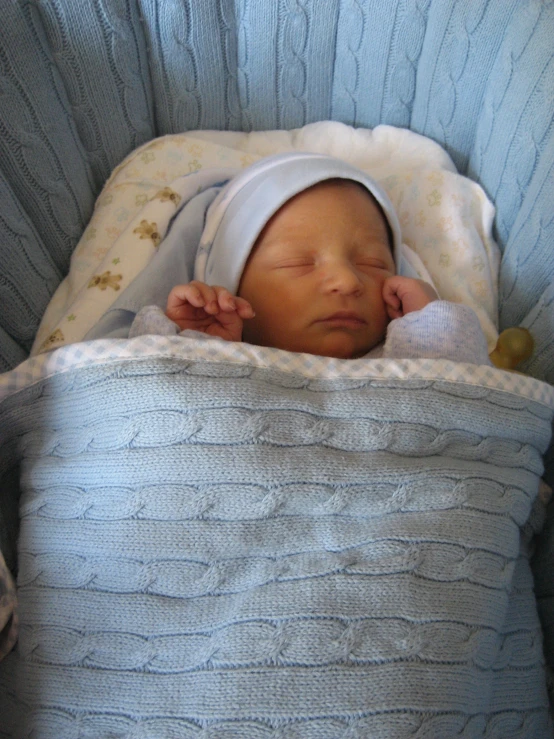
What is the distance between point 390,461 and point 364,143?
87cm

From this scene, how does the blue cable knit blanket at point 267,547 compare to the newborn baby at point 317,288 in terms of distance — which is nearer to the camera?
the blue cable knit blanket at point 267,547

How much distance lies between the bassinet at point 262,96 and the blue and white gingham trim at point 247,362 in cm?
15

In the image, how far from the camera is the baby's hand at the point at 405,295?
1036mm

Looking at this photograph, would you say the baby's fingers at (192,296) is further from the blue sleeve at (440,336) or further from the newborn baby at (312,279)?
the blue sleeve at (440,336)

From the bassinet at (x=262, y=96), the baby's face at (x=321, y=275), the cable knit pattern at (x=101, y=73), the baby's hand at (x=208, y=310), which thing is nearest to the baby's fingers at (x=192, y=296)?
the baby's hand at (x=208, y=310)

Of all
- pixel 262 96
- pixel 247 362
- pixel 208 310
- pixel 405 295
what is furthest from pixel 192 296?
pixel 262 96

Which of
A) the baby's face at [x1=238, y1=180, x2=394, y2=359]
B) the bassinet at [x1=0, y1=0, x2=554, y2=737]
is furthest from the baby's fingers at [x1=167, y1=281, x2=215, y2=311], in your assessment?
the bassinet at [x1=0, y1=0, x2=554, y2=737]

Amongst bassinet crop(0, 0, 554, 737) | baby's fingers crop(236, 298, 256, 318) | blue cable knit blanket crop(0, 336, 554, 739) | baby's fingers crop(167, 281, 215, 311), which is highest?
bassinet crop(0, 0, 554, 737)

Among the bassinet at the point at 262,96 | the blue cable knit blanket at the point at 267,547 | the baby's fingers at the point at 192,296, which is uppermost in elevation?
the bassinet at the point at 262,96

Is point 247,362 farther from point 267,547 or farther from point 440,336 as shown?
point 440,336

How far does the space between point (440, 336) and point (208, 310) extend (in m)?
0.38

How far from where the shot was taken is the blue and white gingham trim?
77 centimetres

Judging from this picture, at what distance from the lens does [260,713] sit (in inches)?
24.4

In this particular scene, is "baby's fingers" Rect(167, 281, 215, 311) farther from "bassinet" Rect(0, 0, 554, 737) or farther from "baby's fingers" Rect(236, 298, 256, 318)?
"bassinet" Rect(0, 0, 554, 737)
